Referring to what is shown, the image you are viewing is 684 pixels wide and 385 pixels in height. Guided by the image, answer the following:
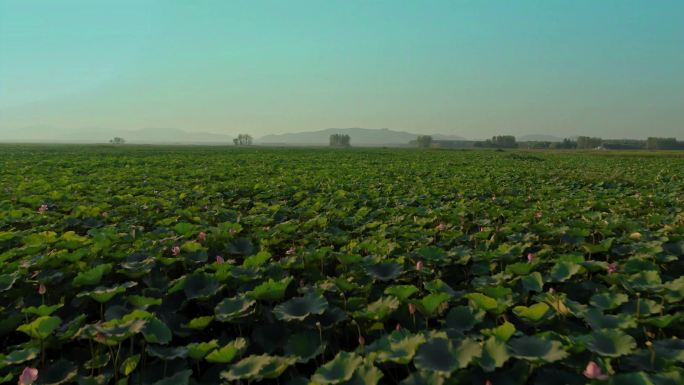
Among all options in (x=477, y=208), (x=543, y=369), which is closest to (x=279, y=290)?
(x=543, y=369)

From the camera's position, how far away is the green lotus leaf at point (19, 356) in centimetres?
206

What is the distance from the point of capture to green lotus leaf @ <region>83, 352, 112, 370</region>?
2148 millimetres

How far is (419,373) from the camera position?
182cm

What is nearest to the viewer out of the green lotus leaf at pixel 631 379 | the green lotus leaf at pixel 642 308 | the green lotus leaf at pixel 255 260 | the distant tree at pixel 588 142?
the green lotus leaf at pixel 631 379

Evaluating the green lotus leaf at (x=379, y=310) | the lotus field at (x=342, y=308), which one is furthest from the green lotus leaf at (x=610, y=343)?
the green lotus leaf at (x=379, y=310)

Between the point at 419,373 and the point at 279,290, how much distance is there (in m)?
1.10

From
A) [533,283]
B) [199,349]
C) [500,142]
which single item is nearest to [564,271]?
[533,283]

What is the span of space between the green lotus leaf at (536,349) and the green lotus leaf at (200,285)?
6.45 ft

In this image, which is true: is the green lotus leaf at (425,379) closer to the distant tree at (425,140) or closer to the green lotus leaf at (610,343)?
the green lotus leaf at (610,343)

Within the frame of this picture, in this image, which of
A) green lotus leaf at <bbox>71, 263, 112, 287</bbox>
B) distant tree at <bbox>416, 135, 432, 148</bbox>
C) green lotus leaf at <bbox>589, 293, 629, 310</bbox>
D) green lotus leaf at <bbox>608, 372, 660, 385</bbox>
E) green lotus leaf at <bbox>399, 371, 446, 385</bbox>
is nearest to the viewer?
green lotus leaf at <bbox>608, 372, 660, 385</bbox>

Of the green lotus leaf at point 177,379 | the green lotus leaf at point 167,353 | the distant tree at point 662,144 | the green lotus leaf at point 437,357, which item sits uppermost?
the distant tree at point 662,144

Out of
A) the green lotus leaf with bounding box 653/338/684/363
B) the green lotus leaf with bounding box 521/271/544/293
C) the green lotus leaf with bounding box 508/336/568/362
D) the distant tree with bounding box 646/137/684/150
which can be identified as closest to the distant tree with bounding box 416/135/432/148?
the distant tree with bounding box 646/137/684/150

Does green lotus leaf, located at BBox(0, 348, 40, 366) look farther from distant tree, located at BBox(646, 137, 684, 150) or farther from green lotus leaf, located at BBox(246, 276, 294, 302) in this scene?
distant tree, located at BBox(646, 137, 684, 150)

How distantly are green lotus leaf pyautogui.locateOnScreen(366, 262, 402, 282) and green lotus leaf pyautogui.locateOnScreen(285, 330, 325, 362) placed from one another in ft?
3.20
